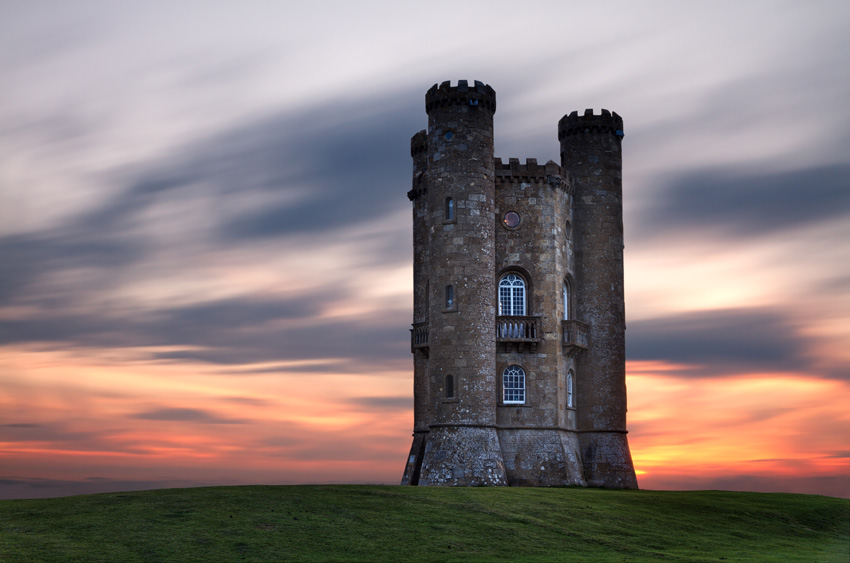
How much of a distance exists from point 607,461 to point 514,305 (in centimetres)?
1102

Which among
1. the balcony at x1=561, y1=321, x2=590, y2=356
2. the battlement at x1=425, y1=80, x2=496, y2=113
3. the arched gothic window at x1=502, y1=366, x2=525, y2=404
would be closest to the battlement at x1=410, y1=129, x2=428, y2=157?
the battlement at x1=425, y1=80, x2=496, y2=113

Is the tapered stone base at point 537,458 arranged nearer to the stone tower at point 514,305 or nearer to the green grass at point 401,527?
the stone tower at point 514,305

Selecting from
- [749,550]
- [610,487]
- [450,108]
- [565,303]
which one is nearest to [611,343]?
[565,303]

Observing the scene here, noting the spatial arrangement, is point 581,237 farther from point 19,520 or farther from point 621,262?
point 19,520

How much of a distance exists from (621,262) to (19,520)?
38720 millimetres

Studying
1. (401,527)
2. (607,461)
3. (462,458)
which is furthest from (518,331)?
(401,527)

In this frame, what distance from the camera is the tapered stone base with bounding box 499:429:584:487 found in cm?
5412

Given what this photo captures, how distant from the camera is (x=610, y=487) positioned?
58.2 metres

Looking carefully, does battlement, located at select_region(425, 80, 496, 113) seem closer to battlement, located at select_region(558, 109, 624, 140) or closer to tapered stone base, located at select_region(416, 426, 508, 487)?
battlement, located at select_region(558, 109, 624, 140)

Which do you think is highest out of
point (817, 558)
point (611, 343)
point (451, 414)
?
point (611, 343)

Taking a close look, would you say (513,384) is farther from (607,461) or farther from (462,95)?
(462,95)

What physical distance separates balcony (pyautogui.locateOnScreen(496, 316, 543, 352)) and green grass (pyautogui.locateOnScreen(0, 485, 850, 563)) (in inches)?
496

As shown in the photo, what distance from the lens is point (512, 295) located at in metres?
57.5

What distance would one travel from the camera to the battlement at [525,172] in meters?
58.2
